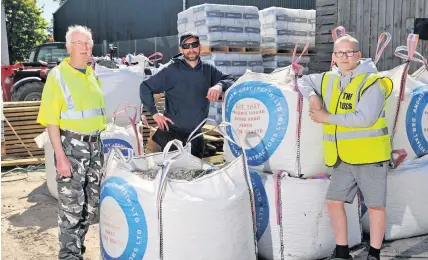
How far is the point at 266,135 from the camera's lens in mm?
3357

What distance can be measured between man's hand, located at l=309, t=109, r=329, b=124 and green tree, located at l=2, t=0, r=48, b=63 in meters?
28.1

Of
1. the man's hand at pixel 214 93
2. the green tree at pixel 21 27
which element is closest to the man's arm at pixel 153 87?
the man's hand at pixel 214 93

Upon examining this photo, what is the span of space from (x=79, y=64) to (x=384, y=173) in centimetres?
217

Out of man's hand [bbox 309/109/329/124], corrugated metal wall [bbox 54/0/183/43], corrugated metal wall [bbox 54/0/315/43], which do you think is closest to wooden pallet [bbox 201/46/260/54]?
man's hand [bbox 309/109/329/124]

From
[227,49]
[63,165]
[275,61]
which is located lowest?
[63,165]

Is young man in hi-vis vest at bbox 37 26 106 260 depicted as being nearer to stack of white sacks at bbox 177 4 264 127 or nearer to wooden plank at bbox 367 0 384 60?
stack of white sacks at bbox 177 4 264 127

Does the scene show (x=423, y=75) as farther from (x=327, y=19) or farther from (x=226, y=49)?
(x=327, y=19)

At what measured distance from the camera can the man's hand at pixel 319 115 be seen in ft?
9.80

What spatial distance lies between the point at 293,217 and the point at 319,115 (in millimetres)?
788

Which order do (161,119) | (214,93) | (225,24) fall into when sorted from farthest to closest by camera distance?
1. (225,24)
2. (161,119)
3. (214,93)

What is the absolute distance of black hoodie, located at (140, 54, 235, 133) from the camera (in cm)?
388

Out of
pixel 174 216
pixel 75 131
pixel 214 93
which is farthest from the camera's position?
pixel 214 93

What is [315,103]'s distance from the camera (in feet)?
10.0

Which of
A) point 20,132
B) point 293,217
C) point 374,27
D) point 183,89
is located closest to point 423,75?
point 293,217
